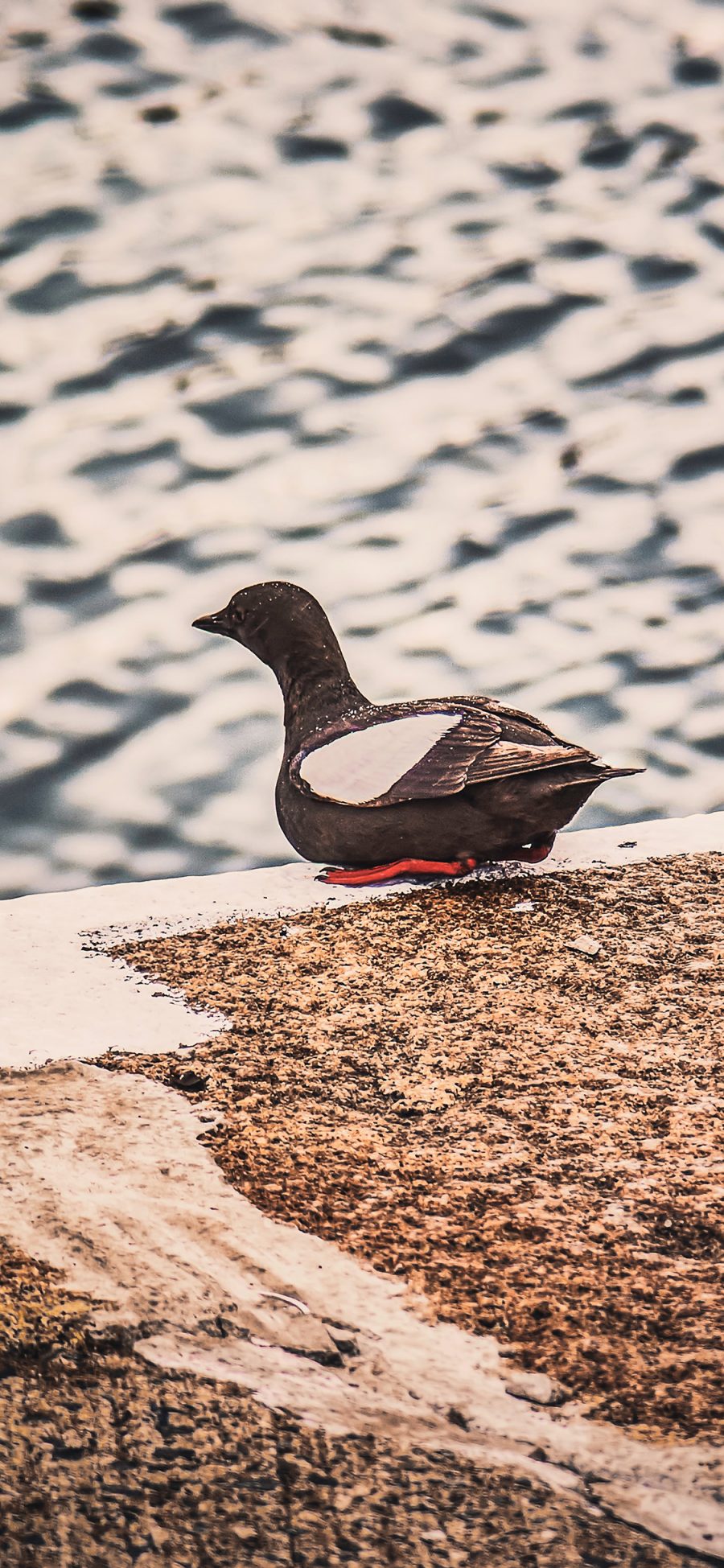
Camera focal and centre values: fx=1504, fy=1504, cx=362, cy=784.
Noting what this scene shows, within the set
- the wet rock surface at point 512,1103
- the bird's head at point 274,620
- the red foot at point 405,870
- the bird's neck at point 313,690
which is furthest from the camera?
the bird's head at point 274,620

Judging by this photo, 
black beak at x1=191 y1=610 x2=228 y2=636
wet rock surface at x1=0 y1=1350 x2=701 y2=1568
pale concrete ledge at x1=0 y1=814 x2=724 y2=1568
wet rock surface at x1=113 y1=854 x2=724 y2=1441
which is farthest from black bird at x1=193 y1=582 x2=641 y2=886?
wet rock surface at x1=0 y1=1350 x2=701 y2=1568

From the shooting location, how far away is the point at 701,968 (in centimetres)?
275

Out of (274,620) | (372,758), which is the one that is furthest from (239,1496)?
(274,620)

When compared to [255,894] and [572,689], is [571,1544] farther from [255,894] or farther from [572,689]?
[572,689]

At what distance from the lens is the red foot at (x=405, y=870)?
125 inches

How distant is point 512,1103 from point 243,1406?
2.56 feet

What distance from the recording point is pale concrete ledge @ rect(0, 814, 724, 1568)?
1.36m

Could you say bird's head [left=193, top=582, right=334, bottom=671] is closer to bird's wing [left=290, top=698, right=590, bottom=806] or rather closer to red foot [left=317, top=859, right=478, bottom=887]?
bird's wing [left=290, top=698, right=590, bottom=806]

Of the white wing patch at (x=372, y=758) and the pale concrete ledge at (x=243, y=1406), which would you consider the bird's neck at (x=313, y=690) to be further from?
the pale concrete ledge at (x=243, y=1406)

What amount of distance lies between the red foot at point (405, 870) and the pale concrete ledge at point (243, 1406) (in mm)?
1032

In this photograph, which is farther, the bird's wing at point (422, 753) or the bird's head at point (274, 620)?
the bird's head at point (274, 620)

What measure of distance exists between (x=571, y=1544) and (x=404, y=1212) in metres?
0.59

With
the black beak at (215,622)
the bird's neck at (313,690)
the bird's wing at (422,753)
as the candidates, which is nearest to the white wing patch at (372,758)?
the bird's wing at (422,753)

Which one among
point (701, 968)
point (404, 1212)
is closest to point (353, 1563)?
point (404, 1212)
